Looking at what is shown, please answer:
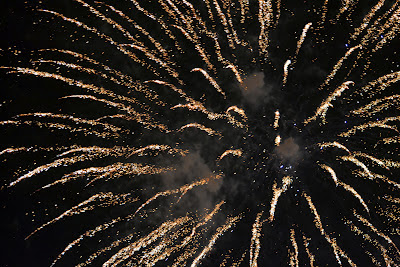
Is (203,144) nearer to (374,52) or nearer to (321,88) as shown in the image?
(321,88)

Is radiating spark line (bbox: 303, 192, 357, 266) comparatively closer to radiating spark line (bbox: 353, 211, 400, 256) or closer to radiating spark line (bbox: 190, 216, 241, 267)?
radiating spark line (bbox: 353, 211, 400, 256)

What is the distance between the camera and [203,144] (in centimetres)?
371

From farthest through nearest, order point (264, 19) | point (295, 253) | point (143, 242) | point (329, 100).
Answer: point (143, 242)
point (264, 19)
point (295, 253)
point (329, 100)

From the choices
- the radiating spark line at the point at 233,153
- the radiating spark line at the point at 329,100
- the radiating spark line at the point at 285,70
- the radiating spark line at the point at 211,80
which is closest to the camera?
the radiating spark line at the point at 329,100

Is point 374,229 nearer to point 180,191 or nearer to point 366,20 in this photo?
point 180,191

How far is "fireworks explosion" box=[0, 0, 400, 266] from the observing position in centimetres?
332

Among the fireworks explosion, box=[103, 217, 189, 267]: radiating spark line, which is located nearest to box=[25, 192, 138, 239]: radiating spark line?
the fireworks explosion

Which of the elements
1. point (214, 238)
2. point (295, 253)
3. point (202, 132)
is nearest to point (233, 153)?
point (202, 132)

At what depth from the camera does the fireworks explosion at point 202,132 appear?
10.9 feet

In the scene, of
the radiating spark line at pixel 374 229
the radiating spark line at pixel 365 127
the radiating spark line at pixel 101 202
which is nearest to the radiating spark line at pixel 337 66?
the radiating spark line at pixel 365 127

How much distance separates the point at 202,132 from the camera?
3.67 m

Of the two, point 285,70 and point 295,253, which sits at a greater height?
point 285,70

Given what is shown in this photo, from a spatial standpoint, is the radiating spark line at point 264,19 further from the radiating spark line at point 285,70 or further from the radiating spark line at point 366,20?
the radiating spark line at point 366,20

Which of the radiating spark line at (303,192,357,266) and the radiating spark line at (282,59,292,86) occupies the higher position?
the radiating spark line at (282,59,292,86)
